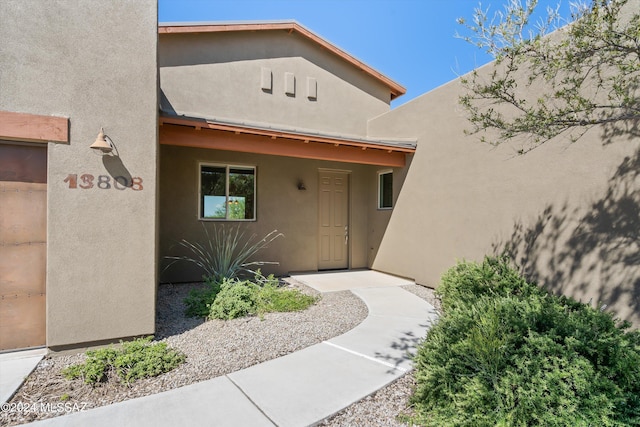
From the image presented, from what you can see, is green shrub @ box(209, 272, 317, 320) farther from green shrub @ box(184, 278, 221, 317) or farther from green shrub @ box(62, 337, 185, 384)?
green shrub @ box(62, 337, 185, 384)

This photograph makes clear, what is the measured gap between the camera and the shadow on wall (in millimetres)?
4031

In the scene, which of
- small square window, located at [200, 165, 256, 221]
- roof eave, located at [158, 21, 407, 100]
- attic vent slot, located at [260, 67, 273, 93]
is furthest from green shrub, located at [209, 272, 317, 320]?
roof eave, located at [158, 21, 407, 100]

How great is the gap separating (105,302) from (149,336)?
638 mm

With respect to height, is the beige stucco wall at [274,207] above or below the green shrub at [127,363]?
above

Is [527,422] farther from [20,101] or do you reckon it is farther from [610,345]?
[20,101]

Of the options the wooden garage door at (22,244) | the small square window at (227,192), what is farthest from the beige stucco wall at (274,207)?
the wooden garage door at (22,244)

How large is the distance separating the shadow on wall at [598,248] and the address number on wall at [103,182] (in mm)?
5814

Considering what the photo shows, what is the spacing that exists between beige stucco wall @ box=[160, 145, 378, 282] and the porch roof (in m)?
1.33

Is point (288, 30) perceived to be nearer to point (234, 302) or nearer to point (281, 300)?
point (281, 300)

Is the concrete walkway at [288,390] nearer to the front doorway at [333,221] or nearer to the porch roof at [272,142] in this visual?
the porch roof at [272,142]

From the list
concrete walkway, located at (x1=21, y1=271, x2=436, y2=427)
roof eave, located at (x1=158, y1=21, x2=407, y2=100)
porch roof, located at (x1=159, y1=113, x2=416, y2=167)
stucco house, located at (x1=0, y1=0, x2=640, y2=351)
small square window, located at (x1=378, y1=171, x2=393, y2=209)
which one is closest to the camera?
concrete walkway, located at (x1=21, y1=271, x2=436, y2=427)

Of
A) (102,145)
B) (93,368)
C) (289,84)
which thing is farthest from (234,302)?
(289,84)

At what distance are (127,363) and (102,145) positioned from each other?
7.58ft

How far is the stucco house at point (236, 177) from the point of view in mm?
3566
